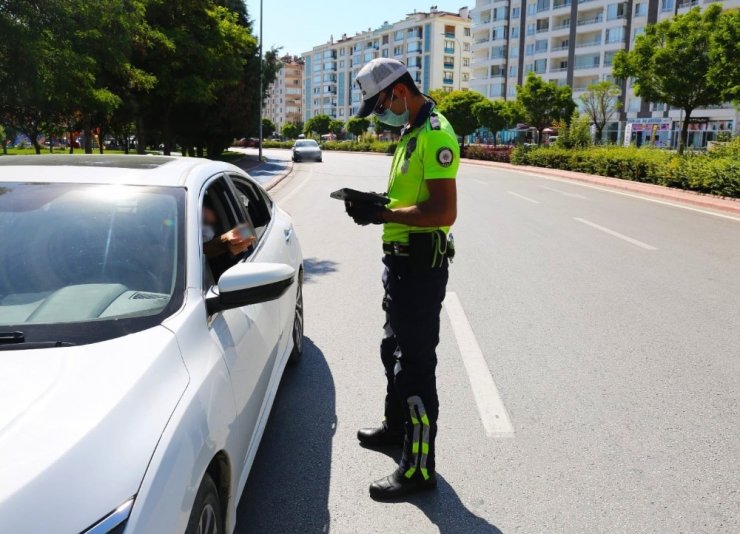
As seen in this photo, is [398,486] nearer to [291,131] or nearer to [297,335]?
[297,335]

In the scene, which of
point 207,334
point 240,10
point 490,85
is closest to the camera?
point 207,334

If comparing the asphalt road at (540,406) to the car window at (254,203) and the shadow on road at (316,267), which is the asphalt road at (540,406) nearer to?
the shadow on road at (316,267)

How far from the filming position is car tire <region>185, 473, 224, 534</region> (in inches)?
74.2

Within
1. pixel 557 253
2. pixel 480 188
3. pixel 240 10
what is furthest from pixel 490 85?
pixel 557 253

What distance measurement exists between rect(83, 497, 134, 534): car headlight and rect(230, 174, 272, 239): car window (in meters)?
2.53

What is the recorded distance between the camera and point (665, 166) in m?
21.5

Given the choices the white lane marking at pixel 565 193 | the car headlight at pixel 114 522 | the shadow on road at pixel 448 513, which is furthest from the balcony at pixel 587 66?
the car headlight at pixel 114 522

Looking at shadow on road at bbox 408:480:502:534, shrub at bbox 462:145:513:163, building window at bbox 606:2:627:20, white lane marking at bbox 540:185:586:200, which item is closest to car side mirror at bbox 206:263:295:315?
shadow on road at bbox 408:480:502:534

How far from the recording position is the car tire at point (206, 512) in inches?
74.2

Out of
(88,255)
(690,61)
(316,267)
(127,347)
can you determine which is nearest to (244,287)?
(127,347)

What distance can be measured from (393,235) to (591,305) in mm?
4086

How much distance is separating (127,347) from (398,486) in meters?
1.54

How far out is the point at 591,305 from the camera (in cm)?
653

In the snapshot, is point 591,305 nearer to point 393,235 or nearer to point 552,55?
point 393,235
